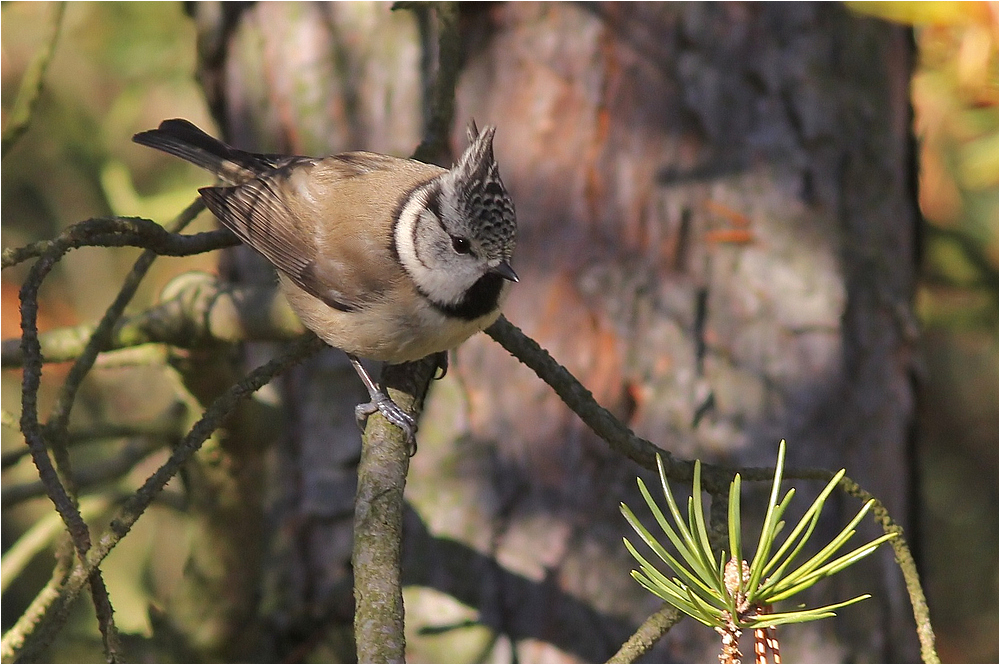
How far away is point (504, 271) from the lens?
7.34 feet

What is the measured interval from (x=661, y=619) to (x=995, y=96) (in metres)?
2.97

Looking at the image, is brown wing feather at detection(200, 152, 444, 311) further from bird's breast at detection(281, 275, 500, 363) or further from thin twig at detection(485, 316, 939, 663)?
thin twig at detection(485, 316, 939, 663)

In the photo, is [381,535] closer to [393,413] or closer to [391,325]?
[393,413]

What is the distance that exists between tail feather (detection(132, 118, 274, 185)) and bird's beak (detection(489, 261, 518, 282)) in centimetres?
83

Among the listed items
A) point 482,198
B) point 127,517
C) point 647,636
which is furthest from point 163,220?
point 647,636

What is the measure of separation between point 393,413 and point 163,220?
5.53 ft

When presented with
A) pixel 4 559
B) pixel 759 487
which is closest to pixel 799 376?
pixel 759 487

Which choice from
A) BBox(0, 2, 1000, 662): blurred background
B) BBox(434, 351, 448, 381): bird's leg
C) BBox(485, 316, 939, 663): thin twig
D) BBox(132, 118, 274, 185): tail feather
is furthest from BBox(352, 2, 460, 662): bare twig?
BBox(0, 2, 1000, 662): blurred background

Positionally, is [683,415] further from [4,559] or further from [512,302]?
[4,559]

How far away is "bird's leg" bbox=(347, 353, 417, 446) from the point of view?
5.96ft

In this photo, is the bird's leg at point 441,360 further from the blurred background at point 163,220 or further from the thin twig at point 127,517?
the blurred background at point 163,220

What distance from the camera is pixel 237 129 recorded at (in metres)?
2.99

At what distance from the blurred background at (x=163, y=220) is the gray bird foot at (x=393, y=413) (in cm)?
142

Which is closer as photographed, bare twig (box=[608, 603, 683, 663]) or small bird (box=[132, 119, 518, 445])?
bare twig (box=[608, 603, 683, 663])
